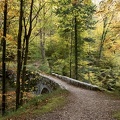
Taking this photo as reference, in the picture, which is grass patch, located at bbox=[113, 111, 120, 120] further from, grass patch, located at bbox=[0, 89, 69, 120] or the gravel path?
grass patch, located at bbox=[0, 89, 69, 120]

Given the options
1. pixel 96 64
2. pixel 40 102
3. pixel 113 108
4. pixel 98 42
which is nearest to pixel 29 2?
pixel 40 102

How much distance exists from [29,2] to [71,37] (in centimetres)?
1319

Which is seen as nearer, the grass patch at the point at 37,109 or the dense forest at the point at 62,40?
the grass patch at the point at 37,109

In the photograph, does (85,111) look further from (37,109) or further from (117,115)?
(37,109)

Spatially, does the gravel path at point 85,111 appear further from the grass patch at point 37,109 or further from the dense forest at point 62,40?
the dense forest at point 62,40

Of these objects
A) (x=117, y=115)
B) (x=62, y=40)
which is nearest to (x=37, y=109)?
(x=117, y=115)

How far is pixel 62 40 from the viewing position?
2792 centimetres

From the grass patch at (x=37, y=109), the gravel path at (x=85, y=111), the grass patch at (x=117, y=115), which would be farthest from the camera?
the grass patch at (x=37, y=109)

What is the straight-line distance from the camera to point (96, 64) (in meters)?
27.3

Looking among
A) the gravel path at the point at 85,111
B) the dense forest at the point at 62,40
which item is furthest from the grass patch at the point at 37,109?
the dense forest at the point at 62,40

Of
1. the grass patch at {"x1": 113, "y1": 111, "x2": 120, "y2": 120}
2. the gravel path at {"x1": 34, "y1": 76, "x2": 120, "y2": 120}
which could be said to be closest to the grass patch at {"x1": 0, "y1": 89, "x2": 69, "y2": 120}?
the gravel path at {"x1": 34, "y1": 76, "x2": 120, "y2": 120}

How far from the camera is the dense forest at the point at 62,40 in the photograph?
12621mm

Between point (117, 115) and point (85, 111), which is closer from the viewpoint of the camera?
point (117, 115)

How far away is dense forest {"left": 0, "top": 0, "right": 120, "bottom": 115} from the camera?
41.4 feet
